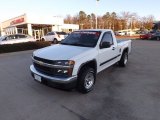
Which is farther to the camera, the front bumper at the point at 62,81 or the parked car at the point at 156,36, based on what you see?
the parked car at the point at 156,36

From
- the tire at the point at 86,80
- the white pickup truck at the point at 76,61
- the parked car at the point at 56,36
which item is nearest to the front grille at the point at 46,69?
the white pickup truck at the point at 76,61

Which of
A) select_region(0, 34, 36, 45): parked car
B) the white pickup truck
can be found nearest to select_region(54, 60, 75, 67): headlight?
the white pickup truck

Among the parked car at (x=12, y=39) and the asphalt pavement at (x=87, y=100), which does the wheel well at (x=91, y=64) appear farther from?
the parked car at (x=12, y=39)

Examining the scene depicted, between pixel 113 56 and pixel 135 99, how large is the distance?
2.30 m

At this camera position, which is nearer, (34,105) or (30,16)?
(34,105)

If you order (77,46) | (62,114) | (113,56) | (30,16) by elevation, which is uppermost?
(30,16)

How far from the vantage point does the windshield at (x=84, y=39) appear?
19.7ft

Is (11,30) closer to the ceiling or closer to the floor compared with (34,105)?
closer to the ceiling

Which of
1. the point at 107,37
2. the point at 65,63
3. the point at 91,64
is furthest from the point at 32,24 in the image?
the point at 65,63

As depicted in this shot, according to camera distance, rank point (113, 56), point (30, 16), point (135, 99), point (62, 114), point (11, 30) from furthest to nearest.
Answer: point (11, 30), point (30, 16), point (113, 56), point (135, 99), point (62, 114)

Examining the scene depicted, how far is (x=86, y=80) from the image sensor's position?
17.7 feet

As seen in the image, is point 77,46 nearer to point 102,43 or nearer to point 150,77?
point 102,43

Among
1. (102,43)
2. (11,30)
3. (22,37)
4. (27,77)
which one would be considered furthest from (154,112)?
(11,30)

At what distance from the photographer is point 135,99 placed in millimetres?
5055
